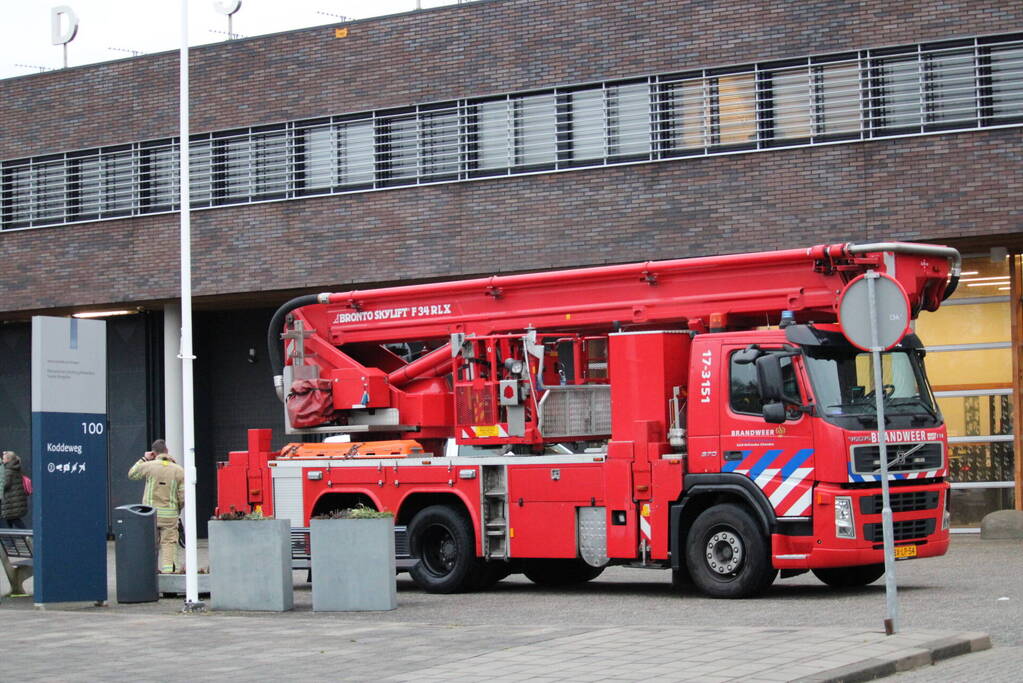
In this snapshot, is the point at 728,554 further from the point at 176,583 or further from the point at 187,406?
the point at 176,583

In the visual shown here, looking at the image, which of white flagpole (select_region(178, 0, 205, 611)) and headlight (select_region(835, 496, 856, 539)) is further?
white flagpole (select_region(178, 0, 205, 611))

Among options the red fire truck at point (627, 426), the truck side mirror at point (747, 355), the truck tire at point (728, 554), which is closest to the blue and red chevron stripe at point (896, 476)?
the red fire truck at point (627, 426)

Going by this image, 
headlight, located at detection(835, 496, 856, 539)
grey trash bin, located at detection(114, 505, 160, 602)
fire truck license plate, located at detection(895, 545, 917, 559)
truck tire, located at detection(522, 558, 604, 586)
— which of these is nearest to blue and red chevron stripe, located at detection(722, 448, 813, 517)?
headlight, located at detection(835, 496, 856, 539)

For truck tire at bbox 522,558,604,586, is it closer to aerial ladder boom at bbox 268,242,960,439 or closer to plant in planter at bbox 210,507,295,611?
aerial ladder boom at bbox 268,242,960,439

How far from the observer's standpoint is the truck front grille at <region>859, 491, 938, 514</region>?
14523 millimetres

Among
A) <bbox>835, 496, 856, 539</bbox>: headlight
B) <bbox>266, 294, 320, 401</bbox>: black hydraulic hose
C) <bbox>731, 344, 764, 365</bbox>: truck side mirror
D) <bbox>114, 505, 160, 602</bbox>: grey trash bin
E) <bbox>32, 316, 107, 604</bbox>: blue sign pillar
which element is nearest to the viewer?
<bbox>835, 496, 856, 539</bbox>: headlight

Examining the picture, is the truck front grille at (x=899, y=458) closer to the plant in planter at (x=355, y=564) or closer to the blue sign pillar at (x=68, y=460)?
the plant in planter at (x=355, y=564)

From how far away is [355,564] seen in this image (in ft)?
48.4

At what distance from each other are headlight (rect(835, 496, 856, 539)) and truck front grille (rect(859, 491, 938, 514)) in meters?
0.13

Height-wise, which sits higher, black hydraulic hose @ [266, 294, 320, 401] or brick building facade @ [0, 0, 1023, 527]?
brick building facade @ [0, 0, 1023, 527]

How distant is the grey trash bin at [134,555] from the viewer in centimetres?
1612

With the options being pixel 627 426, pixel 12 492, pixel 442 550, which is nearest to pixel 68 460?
pixel 442 550

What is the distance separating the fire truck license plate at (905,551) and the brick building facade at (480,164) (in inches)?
330

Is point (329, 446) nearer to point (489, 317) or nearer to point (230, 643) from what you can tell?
point (489, 317)
